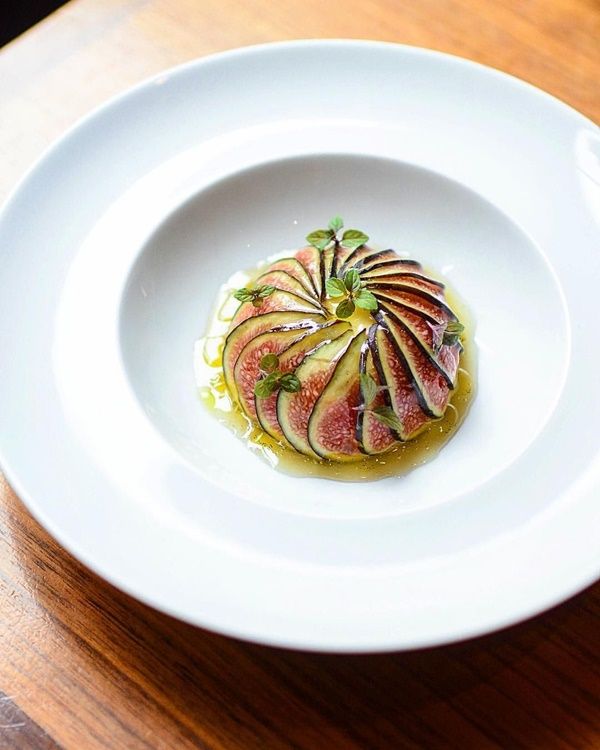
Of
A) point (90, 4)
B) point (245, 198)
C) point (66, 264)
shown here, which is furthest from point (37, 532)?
point (90, 4)

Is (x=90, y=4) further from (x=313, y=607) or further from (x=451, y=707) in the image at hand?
(x=451, y=707)

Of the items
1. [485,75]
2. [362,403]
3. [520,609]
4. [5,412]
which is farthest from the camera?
[485,75]

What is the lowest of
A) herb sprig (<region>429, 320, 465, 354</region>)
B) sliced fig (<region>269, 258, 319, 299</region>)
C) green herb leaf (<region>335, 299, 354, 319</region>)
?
herb sprig (<region>429, 320, 465, 354</region>)

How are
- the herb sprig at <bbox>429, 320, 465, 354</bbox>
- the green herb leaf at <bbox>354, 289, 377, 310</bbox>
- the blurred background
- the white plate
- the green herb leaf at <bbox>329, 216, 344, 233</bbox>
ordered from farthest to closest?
1. the blurred background
2. the green herb leaf at <bbox>329, 216, 344, 233</bbox>
3. the herb sprig at <bbox>429, 320, 465, 354</bbox>
4. the green herb leaf at <bbox>354, 289, 377, 310</bbox>
5. the white plate

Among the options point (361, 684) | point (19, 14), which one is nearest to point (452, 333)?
point (361, 684)

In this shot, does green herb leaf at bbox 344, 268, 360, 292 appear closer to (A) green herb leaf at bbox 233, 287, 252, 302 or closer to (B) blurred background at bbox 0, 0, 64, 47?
(A) green herb leaf at bbox 233, 287, 252, 302

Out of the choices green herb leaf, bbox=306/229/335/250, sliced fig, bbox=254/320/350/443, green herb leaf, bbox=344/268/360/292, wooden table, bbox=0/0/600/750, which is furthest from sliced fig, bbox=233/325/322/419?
wooden table, bbox=0/0/600/750

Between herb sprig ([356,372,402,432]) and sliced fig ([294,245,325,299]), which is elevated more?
sliced fig ([294,245,325,299])

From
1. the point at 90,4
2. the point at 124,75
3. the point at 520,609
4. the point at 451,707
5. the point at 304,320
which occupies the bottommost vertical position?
the point at 451,707
